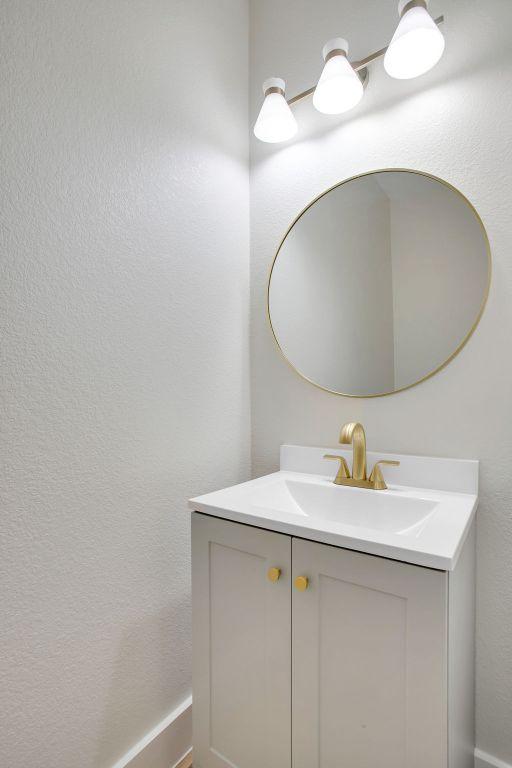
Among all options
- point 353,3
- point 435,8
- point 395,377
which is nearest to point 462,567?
point 395,377

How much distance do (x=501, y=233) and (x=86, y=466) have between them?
4.06 feet

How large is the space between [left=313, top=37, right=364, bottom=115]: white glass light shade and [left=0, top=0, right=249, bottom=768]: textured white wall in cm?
39

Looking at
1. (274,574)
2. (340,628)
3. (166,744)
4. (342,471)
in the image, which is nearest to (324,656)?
(340,628)

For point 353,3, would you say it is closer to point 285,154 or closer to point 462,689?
point 285,154

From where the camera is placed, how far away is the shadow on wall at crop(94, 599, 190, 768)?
100 centimetres

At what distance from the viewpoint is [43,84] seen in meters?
0.88

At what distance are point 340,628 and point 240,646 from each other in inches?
11.4

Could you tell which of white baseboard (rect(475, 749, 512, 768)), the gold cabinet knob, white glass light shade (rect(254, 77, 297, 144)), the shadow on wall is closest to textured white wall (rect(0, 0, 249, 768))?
the shadow on wall

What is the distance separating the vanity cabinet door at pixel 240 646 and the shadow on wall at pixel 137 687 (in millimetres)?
147

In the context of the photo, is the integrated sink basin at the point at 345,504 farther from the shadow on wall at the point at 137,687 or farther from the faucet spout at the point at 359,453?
the shadow on wall at the point at 137,687

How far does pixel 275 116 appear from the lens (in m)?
1.33

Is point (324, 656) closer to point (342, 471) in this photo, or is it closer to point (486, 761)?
point (342, 471)

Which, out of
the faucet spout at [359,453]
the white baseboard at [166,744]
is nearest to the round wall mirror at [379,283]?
the faucet spout at [359,453]

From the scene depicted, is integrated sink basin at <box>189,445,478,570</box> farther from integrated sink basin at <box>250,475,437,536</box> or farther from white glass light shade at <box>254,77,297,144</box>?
white glass light shade at <box>254,77,297,144</box>
